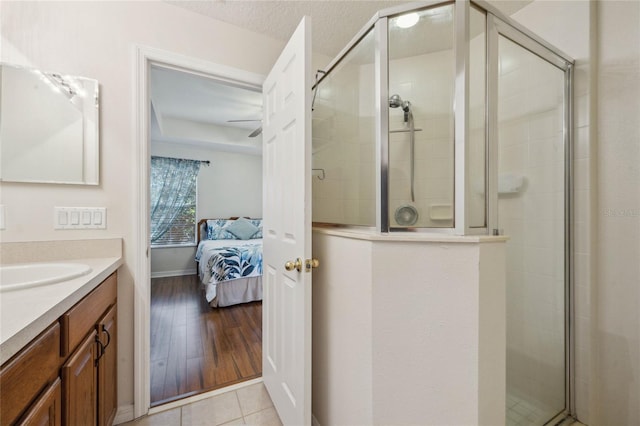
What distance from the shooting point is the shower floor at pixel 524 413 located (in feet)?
4.38

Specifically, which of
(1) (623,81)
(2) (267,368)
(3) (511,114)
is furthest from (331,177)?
(1) (623,81)

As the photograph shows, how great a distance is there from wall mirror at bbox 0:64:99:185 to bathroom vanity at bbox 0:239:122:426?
560 millimetres

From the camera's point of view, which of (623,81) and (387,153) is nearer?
(387,153)

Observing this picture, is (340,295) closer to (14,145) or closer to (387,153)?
(387,153)

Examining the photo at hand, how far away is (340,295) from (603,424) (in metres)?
1.69

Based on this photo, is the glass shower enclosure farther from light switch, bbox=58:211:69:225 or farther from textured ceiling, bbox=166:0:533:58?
light switch, bbox=58:211:69:225

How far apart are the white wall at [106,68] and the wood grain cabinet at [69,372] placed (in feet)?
0.98

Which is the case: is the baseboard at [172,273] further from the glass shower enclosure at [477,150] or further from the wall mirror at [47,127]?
the glass shower enclosure at [477,150]

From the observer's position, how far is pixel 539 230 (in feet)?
5.08

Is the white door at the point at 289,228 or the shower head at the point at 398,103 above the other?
the shower head at the point at 398,103

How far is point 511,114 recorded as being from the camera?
4.75ft

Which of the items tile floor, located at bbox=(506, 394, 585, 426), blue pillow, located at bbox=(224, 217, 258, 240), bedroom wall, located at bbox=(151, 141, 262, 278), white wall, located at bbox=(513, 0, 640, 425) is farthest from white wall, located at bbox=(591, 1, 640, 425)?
bedroom wall, located at bbox=(151, 141, 262, 278)

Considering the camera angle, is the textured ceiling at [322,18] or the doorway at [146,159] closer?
the textured ceiling at [322,18]

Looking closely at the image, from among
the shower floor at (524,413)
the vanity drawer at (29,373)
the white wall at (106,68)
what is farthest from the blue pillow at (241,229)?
the shower floor at (524,413)
